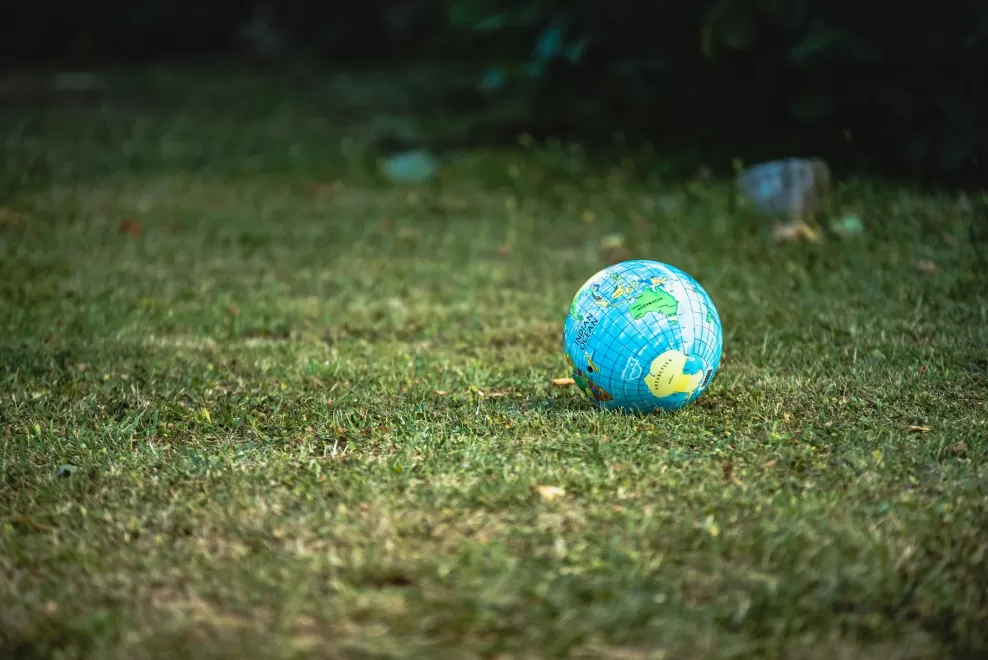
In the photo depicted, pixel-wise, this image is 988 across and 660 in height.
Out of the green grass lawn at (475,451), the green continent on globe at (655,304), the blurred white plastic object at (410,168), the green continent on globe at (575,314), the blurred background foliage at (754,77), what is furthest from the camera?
the blurred white plastic object at (410,168)

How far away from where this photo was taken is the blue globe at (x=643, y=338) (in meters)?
3.44

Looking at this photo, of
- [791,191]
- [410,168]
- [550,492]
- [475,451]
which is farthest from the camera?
[410,168]

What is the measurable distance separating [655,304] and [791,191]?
3592 mm

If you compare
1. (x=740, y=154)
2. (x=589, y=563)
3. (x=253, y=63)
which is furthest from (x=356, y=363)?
(x=253, y=63)

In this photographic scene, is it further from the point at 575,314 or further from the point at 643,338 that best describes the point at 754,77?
the point at 643,338

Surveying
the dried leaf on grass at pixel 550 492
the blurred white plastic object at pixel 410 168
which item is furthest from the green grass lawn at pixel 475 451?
the blurred white plastic object at pixel 410 168

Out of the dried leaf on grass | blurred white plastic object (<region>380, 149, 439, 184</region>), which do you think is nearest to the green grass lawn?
the dried leaf on grass

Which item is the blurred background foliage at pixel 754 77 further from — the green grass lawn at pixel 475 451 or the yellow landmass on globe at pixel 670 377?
the yellow landmass on globe at pixel 670 377

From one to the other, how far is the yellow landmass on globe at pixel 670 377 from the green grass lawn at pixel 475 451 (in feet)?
0.43

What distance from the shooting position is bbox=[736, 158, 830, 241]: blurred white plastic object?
6562 mm

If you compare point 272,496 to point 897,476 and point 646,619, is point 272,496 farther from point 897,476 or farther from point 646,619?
point 897,476

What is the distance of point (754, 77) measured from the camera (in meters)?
8.12

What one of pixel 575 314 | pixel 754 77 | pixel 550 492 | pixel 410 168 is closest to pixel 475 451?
pixel 550 492

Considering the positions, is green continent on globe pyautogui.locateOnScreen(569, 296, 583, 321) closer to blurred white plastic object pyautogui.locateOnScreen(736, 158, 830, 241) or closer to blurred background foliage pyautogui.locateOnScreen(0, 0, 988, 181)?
blurred white plastic object pyautogui.locateOnScreen(736, 158, 830, 241)
